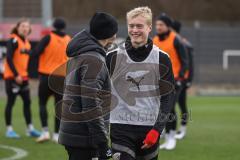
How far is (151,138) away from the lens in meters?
6.59

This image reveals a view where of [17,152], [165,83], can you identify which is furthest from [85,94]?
[17,152]

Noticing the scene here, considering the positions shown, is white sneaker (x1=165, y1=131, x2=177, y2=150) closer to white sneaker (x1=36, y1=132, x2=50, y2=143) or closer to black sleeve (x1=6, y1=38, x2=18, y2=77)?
white sneaker (x1=36, y1=132, x2=50, y2=143)

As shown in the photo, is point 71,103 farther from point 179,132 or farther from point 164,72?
point 179,132

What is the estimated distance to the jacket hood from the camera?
6375mm

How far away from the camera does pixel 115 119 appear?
6.88m

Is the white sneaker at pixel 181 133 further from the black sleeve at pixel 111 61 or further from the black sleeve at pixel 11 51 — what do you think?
the black sleeve at pixel 111 61

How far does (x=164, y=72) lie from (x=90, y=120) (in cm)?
108

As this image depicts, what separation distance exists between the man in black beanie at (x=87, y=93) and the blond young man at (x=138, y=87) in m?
0.33

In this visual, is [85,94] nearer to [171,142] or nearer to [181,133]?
[171,142]

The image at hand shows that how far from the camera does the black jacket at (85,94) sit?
627cm

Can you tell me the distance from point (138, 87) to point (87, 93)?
0.85 metres

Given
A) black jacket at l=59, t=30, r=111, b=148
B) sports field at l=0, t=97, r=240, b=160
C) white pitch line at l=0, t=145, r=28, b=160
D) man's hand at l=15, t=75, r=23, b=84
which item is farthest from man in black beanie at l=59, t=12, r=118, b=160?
man's hand at l=15, t=75, r=23, b=84

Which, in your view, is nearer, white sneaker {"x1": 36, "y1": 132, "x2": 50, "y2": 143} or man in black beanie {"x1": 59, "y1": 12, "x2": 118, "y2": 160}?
man in black beanie {"x1": 59, "y1": 12, "x2": 118, "y2": 160}

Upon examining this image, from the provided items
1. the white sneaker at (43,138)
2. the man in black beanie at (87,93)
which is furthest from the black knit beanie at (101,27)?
the white sneaker at (43,138)
